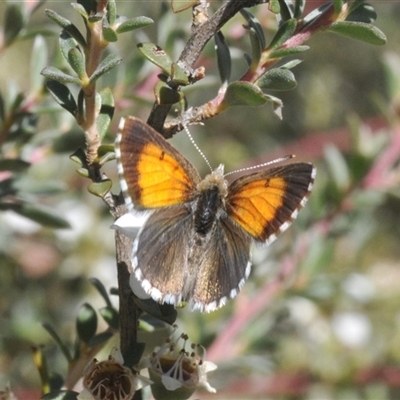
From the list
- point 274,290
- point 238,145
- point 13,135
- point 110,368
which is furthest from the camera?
point 238,145

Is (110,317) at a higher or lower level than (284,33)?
lower

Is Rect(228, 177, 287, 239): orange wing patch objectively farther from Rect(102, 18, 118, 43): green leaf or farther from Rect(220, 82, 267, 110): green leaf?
Rect(102, 18, 118, 43): green leaf

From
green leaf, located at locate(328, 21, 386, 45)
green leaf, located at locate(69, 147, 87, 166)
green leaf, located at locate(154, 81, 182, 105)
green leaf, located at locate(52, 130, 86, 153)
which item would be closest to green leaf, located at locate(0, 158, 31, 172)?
green leaf, located at locate(52, 130, 86, 153)

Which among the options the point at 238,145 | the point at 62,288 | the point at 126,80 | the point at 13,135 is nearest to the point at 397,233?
the point at 238,145

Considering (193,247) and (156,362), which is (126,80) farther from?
(156,362)

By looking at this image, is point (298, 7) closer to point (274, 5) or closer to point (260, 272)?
point (274, 5)

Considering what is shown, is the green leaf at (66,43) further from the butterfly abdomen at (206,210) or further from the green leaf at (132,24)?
the butterfly abdomen at (206,210)

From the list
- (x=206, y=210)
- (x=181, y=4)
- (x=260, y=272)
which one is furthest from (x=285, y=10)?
(x=260, y=272)
